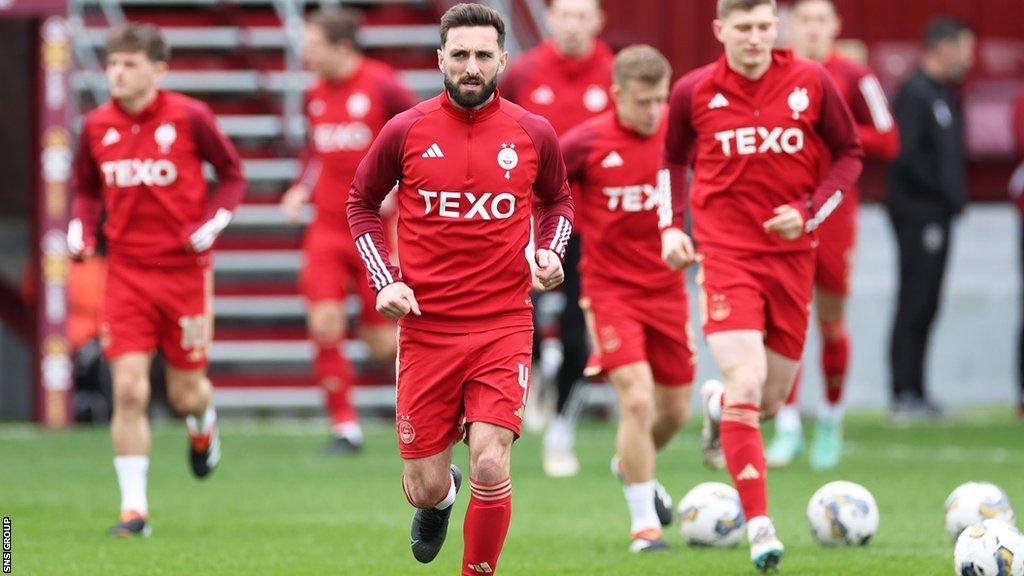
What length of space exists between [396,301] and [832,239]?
5648mm

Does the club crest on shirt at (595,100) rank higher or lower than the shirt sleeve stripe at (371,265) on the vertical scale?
higher

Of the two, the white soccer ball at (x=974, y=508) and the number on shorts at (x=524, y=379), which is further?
the white soccer ball at (x=974, y=508)

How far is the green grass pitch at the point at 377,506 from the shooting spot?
7.85m

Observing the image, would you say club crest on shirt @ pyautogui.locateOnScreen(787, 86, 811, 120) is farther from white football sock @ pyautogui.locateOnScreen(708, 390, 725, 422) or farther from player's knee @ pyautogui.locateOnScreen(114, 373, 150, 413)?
player's knee @ pyautogui.locateOnScreen(114, 373, 150, 413)

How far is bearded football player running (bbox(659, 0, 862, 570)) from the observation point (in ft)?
26.1

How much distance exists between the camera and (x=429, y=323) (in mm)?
6797

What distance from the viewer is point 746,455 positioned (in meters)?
7.61

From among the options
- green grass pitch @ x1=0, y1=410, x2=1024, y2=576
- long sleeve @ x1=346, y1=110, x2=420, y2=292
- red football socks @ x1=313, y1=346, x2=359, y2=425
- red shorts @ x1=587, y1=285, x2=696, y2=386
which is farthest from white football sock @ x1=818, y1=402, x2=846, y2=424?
long sleeve @ x1=346, y1=110, x2=420, y2=292

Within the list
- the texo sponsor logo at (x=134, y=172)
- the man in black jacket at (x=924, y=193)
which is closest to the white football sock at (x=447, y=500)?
the texo sponsor logo at (x=134, y=172)

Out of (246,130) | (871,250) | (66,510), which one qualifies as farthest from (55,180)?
(871,250)

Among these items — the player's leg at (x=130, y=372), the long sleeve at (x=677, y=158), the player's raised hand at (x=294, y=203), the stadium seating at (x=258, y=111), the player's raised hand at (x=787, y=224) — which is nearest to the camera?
the player's raised hand at (x=787, y=224)

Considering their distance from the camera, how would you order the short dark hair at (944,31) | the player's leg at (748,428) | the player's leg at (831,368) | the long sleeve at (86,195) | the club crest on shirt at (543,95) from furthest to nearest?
the short dark hair at (944,31)
the club crest on shirt at (543,95)
the player's leg at (831,368)
the long sleeve at (86,195)
the player's leg at (748,428)

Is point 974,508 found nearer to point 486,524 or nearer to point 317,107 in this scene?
point 486,524

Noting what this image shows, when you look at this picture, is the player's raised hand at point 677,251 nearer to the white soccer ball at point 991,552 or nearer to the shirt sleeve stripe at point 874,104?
the white soccer ball at point 991,552
